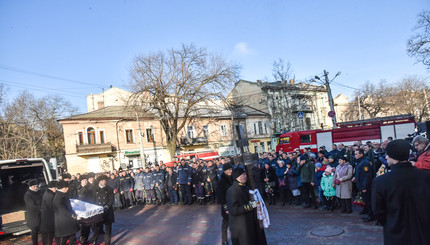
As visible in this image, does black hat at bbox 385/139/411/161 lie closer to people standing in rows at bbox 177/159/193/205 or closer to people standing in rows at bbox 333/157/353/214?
people standing in rows at bbox 333/157/353/214

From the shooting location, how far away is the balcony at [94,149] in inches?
1396

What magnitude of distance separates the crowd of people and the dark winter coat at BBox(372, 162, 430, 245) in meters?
0.45

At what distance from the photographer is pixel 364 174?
8469 millimetres

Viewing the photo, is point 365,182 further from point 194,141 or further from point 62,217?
point 194,141

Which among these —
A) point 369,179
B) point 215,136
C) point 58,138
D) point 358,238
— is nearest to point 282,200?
point 369,179

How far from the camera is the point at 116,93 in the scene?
47.9 metres

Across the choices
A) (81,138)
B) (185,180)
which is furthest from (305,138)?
(81,138)

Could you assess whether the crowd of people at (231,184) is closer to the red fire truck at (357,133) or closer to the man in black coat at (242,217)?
the man in black coat at (242,217)

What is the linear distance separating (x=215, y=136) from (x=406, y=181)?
138 feet

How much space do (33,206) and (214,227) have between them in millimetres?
5074

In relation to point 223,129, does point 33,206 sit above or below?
below

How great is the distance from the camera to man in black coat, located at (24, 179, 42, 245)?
7766mm

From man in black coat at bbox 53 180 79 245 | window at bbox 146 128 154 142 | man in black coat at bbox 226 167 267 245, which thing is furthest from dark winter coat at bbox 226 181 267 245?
window at bbox 146 128 154 142

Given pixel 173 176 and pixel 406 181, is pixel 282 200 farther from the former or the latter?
pixel 406 181
